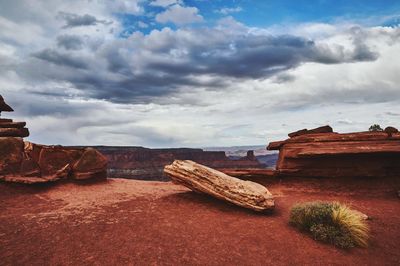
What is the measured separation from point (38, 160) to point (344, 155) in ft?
49.7

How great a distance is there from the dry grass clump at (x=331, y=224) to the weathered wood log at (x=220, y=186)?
1.30 m

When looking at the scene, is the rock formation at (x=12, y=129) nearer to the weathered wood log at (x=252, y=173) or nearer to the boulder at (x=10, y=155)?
the boulder at (x=10, y=155)

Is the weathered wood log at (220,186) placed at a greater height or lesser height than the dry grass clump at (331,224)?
greater

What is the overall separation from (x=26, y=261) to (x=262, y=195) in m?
7.61

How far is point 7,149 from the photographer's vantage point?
13.6m

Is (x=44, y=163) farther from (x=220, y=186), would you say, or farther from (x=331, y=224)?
(x=331, y=224)

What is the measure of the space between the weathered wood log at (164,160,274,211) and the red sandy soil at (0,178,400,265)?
0.42m

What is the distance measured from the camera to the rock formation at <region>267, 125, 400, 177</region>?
550 inches

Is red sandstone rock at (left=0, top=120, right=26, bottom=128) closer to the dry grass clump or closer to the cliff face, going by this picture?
the dry grass clump

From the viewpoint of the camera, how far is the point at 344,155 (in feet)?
46.2

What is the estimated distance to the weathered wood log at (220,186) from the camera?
35.5ft

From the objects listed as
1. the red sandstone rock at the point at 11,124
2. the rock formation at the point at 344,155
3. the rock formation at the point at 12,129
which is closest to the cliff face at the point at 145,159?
the rock formation at the point at 12,129

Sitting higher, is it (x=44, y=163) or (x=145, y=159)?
(x=44, y=163)

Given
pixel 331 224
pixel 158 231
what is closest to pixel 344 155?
pixel 331 224
